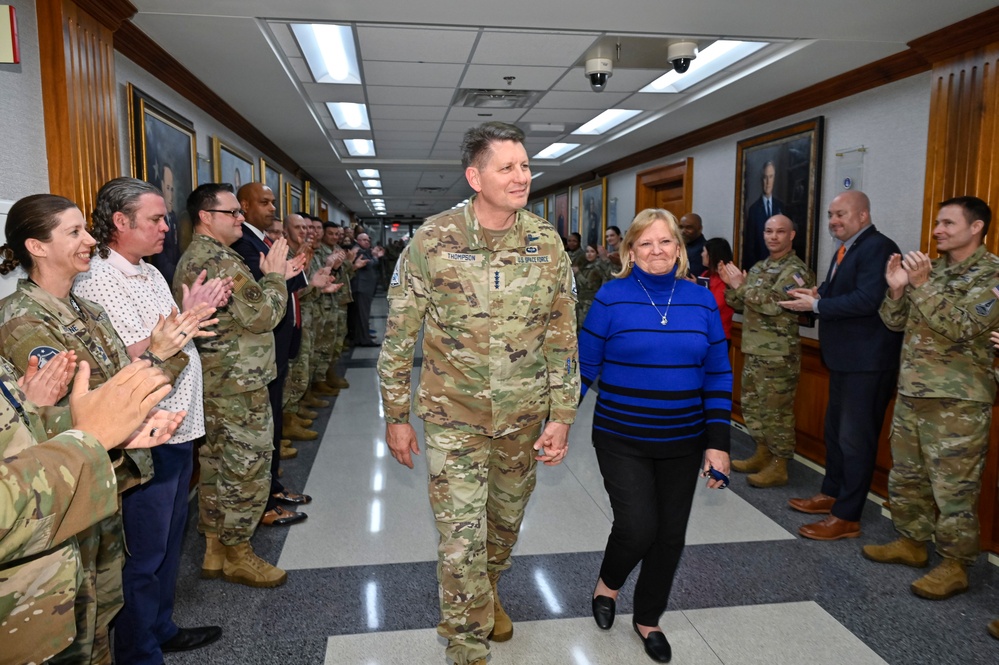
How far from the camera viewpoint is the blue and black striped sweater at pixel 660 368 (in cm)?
206

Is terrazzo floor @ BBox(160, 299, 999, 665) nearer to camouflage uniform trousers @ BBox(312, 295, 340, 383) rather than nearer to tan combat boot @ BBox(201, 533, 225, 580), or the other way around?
tan combat boot @ BBox(201, 533, 225, 580)

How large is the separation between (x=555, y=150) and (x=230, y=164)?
156 inches

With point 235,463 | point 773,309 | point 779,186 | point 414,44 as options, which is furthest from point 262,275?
point 779,186

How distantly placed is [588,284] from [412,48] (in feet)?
15.4

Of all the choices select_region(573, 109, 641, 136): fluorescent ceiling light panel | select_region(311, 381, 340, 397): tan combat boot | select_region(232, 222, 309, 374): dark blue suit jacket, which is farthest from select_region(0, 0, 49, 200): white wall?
select_region(573, 109, 641, 136): fluorescent ceiling light panel

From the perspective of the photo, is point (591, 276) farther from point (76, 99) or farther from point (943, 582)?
point (76, 99)

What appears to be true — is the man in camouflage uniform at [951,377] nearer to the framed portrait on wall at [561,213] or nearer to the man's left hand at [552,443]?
the man's left hand at [552,443]

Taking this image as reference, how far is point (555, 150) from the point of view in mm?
8023

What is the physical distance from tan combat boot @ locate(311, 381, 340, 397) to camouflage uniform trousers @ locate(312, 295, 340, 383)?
126mm

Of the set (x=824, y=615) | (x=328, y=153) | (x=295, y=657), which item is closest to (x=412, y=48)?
(x=295, y=657)

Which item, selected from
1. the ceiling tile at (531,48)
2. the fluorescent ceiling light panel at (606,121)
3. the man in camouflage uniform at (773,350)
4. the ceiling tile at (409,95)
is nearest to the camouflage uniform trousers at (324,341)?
the ceiling tile at (409,95)

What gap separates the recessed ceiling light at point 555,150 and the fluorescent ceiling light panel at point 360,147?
82.3 inches

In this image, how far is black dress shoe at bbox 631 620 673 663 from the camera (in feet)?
7.11

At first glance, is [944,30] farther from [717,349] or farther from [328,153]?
[328,153]
